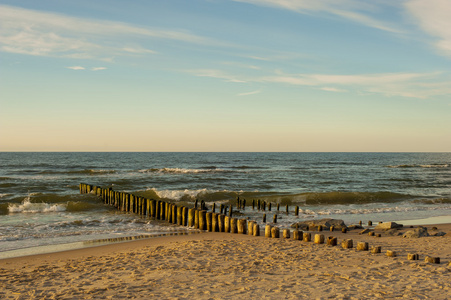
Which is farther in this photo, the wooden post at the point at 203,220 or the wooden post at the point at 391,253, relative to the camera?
the wooden post at the point at 203,220

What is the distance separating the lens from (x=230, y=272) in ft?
26.8

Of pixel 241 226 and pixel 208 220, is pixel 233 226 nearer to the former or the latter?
pixel 241 226

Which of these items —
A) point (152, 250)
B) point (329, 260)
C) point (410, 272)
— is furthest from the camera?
point (152, 250)

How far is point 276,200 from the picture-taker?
26.2m

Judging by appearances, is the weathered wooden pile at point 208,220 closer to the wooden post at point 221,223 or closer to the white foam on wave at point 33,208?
the wooden post at point 221,223

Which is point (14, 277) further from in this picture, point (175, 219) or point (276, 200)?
point (276, 200)


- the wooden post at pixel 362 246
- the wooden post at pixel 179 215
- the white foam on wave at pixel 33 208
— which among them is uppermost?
the wooden post at pixel 362 246

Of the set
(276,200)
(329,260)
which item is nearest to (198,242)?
(329,260)

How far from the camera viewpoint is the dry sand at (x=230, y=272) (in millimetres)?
6855

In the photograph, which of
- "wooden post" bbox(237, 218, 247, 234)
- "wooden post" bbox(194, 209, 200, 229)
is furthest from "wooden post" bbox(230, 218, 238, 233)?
"wooden post" bbox(194, 209, 200, 229)

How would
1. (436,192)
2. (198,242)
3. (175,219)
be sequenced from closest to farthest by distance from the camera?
(198,242) < (175,219) < (436,192)

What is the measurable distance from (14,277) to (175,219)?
8403 mm

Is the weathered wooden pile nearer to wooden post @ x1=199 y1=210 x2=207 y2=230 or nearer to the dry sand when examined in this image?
wooden post @ x1=199 y1=210 x2=207 y2=230

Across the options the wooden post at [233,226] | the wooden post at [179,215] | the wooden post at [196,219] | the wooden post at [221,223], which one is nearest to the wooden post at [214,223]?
the wooden post at [221,223]
